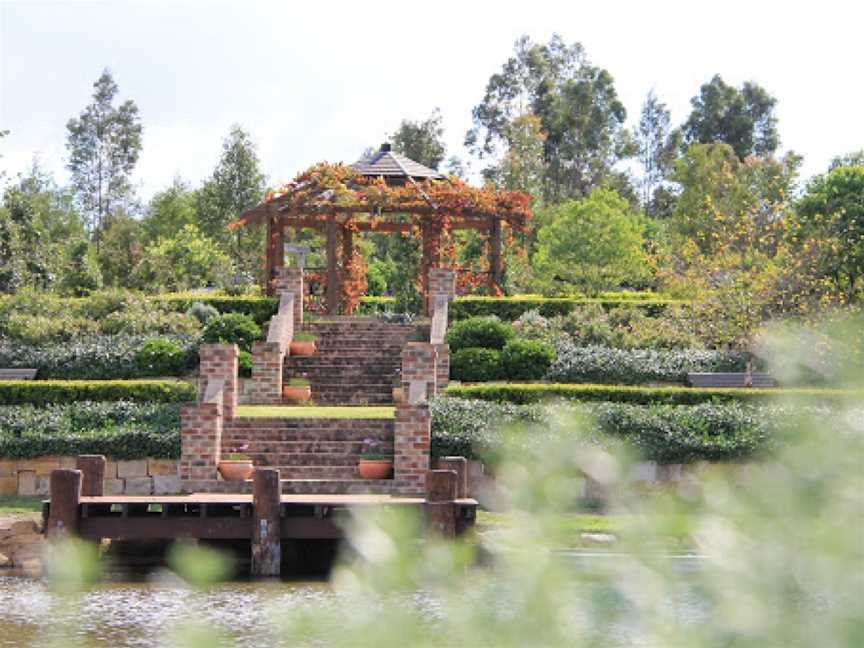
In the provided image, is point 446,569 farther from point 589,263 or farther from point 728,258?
point 589,263

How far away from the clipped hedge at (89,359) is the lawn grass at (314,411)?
7.96 feet

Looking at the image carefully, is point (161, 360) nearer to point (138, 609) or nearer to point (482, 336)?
point (482, 336)

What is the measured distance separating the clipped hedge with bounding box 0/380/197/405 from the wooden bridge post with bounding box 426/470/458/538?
651 centimetres

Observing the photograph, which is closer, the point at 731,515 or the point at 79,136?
the point at 731,515

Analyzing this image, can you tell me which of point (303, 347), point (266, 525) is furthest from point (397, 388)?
point (266, 525)

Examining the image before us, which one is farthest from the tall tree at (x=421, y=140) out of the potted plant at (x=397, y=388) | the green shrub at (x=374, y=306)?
the potted plant at (x=397, y=388)

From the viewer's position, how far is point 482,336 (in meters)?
23.1

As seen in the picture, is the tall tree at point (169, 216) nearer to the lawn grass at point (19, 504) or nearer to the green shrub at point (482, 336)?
the green shrub at point (482, 336)

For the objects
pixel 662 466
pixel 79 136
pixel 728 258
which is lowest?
pixel 662 466

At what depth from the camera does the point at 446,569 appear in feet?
10.1

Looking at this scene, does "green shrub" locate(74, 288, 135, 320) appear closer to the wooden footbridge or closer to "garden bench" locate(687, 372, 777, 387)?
"garden bench" locate(687, 372, 777, 387)

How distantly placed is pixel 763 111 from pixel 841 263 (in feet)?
111

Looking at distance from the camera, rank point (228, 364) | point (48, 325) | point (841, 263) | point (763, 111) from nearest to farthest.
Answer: point (228, 364) → point (48, 325) → point (841, 263) → point (763, 111)

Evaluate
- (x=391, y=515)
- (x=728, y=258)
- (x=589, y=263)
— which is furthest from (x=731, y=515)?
(x=589, y=263)
